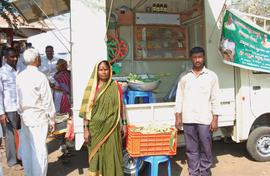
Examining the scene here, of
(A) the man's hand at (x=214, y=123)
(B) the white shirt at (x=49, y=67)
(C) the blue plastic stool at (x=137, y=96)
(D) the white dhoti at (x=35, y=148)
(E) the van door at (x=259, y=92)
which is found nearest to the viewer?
(D) the white dhoti at (x=35, y=148)

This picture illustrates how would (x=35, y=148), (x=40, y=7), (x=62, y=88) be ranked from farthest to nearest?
1. (x=62, y=88)
2. (x=40, y=7)
3. (x=35, y=148)

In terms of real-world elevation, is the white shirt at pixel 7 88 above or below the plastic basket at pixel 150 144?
above

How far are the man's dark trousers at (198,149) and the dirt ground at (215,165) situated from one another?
1.91 ft

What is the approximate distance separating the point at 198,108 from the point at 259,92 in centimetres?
155

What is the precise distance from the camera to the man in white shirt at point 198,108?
4324 mm

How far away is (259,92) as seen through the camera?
534 centimetres

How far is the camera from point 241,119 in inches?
204

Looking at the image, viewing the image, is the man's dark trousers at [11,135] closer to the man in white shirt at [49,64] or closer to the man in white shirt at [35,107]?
the man in white shirt at [35,107]

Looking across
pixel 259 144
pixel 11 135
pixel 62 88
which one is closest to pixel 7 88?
pixel 11 135

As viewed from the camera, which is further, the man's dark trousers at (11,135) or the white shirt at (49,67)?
the white shirt at (49,67)

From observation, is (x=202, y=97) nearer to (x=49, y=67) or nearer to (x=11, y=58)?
(x=11, y=58)

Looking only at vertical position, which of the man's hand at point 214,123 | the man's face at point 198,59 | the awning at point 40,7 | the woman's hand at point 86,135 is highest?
the awning at point 40,7

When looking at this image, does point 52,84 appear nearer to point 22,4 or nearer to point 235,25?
point 22,4

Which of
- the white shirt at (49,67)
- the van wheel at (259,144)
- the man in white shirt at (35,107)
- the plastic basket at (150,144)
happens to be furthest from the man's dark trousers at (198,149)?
the white shirt at (49,67)
